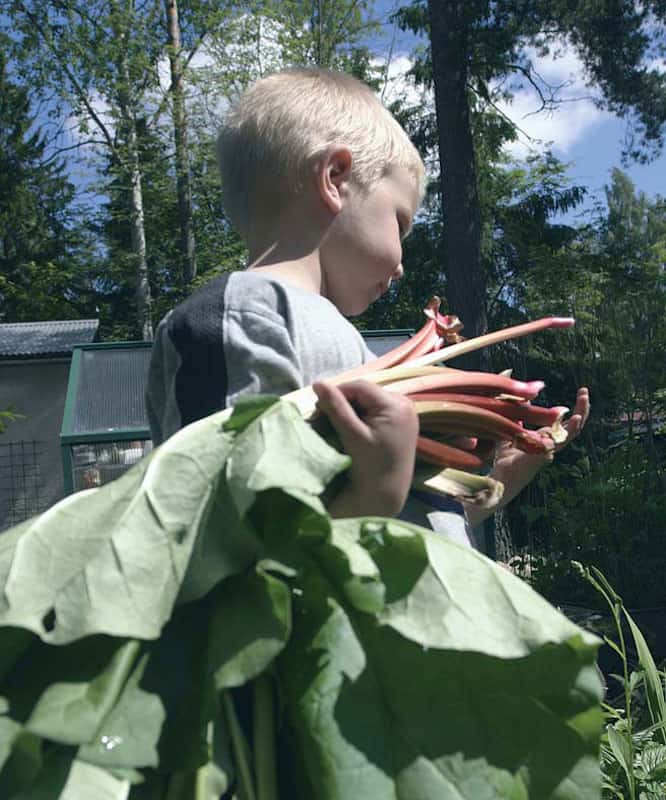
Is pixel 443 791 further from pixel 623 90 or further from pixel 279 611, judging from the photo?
pixel 623 90

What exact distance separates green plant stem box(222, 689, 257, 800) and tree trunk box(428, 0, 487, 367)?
7.56 metres

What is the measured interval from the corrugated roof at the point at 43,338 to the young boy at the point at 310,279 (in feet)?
43.9

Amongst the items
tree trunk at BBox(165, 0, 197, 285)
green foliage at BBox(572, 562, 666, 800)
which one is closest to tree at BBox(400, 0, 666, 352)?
green foliage at BBox(572, 562, 666, 800)

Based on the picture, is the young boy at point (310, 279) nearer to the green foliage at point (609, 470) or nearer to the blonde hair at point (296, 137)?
the blonde hair at point (296, 137)

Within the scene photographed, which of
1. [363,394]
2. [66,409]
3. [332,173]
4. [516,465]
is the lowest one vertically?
[66,409]

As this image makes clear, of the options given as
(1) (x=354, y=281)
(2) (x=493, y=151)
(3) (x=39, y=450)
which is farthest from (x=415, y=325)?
(1) (x=354, y=281)

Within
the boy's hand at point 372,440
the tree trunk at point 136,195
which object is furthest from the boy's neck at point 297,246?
the tree trunk at point 136,195

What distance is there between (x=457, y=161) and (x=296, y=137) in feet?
24.4

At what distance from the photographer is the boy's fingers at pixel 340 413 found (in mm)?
1092

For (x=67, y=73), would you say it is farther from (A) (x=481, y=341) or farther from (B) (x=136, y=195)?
(A) (x=481, y=341)

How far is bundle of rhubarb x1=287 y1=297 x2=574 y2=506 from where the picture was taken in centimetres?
131

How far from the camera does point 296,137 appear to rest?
58.8 inches

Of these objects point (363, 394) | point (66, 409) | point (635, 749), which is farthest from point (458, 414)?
point (66, 409)

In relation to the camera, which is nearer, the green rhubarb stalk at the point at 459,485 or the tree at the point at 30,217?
the green rhubarb stalk at the point at 459,485
